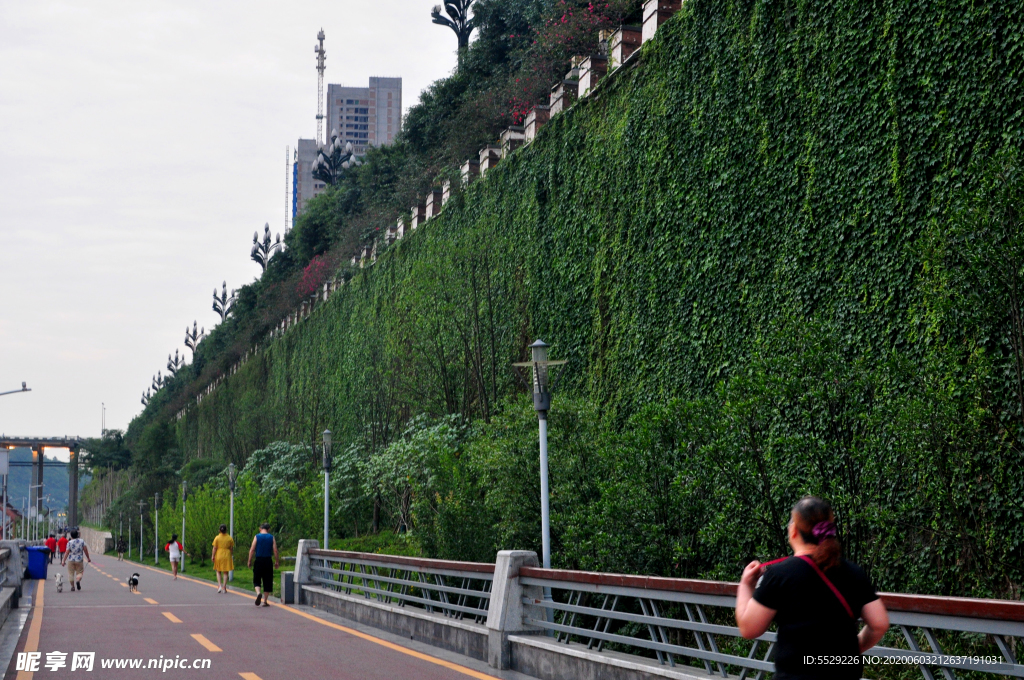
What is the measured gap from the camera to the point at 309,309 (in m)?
Result: 53.4

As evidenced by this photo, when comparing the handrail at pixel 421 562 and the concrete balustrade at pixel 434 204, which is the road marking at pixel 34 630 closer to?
the handrail at pixel 421 562

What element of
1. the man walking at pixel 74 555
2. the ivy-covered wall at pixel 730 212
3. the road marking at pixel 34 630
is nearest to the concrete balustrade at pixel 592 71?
the ivy-covered wall at pixel 730 212

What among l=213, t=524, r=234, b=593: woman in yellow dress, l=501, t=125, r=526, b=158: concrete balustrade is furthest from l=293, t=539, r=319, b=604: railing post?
l=501, t=125, r=526, b=158: concrete balustrade

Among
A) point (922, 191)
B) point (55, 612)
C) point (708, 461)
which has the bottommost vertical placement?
point (55, 612)

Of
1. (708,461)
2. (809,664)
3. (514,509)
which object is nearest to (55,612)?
(514,509)

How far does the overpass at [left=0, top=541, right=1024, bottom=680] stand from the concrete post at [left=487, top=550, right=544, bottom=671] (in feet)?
0.05

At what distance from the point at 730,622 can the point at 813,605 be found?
10.7 meters

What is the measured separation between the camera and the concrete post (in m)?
11.2

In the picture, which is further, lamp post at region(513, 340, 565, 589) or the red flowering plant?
the red flowering plant

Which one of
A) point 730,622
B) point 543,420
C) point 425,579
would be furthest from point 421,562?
point 730,622

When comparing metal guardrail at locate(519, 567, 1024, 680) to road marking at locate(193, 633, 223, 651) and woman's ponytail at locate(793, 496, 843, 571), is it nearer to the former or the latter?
woman's ponytail at locate(793, 496, 843, 571)

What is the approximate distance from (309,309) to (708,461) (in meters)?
42.5

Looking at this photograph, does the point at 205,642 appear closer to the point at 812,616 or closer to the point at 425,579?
the point at 425,579

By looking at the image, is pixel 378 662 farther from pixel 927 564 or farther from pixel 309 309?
pixel 309 309
